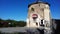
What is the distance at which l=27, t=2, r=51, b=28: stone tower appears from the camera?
2189 cm

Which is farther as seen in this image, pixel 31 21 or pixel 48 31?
pixel 31 21

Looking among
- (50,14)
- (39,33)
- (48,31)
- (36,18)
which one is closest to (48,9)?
(50,14)

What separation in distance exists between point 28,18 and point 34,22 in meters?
1.29

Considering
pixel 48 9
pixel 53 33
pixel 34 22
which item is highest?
pixel 48 9

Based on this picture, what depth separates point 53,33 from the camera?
790 inches

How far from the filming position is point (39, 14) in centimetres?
2194

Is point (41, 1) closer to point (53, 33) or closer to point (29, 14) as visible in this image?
point (29, 14)

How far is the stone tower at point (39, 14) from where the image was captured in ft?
71.8

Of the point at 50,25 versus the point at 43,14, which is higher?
the point at 43,14

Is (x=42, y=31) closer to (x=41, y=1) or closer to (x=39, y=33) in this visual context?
(x=39, y=33)

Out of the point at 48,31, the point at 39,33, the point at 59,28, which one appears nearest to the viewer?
Result: the point at 39,33

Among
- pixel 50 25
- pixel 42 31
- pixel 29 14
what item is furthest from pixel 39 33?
pixel 29 14

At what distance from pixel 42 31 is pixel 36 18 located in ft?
14.4

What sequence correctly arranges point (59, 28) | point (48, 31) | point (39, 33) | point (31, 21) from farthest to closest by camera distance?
point (31, 21)
point (59, 28)
point (48, 31)
point (39, 33)
